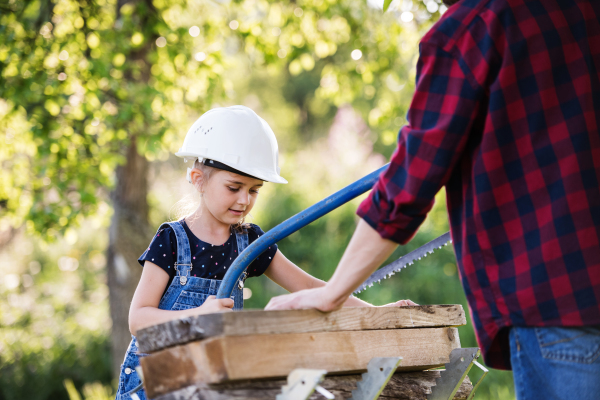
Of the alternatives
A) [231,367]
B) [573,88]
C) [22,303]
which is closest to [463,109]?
[573,88]

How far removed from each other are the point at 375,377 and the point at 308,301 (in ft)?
0.94

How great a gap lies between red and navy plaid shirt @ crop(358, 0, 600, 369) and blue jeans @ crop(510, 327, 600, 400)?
1.3 inches

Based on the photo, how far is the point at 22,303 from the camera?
10109 millimetres

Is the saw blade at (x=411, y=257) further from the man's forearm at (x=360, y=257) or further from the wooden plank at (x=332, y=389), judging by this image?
the man's forearm at (x=360, y=257)

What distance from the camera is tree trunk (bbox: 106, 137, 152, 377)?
5.71m

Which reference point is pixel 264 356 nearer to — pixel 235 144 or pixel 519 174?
pixel 519 174

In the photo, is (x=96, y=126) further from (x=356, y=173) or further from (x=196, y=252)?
(x=356, y=173)

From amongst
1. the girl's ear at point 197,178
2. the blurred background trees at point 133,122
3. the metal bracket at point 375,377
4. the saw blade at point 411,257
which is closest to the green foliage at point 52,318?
the blurred background trees at point 133,122

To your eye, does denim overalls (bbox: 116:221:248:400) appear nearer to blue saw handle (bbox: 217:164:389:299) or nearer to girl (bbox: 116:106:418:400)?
girl (bbox: 116:106:418:400)

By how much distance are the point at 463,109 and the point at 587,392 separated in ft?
2.24

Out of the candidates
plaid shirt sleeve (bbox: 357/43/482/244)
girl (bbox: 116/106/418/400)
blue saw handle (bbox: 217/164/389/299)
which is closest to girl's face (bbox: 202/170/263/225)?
girl (bbox: 116/106/418/400)

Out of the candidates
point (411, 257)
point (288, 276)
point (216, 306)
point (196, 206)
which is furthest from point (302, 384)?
point (196, 206)

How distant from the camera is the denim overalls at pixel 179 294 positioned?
2.25m

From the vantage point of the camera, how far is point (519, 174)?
130cm
